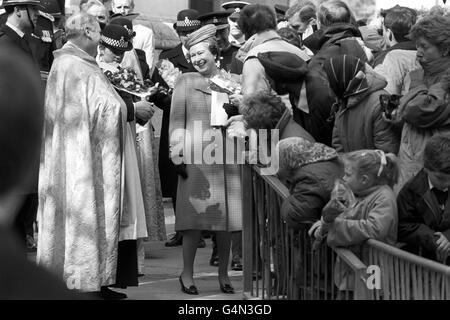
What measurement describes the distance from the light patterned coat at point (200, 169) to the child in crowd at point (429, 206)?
9.14 feet

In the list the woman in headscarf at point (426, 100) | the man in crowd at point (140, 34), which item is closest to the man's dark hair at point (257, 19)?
the woman in headscarf at point (426, 100)

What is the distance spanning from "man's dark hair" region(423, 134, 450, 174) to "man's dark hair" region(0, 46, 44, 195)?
3999mm

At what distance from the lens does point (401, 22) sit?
8477 millimetres

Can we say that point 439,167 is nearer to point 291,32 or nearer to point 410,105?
point 410,105

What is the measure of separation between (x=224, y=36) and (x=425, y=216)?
193 inches

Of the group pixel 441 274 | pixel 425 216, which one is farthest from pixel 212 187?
pixel 441 274

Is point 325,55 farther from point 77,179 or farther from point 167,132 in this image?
point 167,132

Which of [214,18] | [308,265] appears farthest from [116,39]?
[308,265]

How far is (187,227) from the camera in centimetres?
835

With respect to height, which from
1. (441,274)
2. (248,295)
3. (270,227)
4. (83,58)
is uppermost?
(83,58)

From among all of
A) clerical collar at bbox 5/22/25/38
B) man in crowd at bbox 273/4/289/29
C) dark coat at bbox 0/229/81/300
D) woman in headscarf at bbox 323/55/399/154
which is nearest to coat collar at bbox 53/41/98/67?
woman in headscarf at bbox 323/55/399/154

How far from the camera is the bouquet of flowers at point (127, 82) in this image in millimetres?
8266

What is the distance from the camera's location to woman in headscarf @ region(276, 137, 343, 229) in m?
5.73

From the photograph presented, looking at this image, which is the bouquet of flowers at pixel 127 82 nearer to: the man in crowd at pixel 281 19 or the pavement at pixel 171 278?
the pavement at pixel 171 278
